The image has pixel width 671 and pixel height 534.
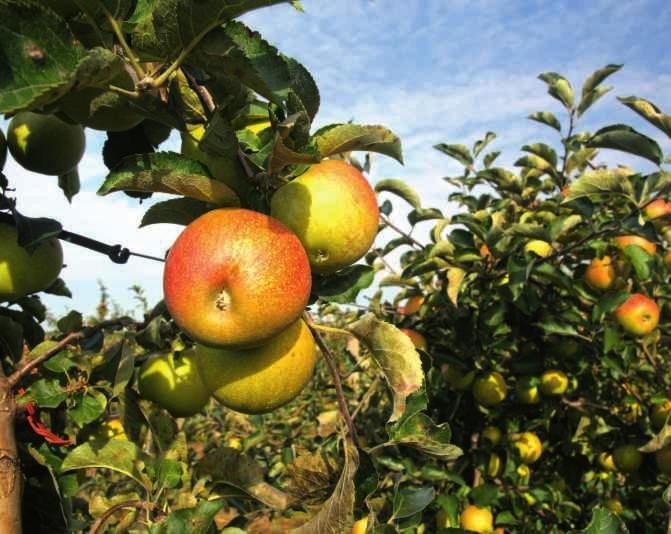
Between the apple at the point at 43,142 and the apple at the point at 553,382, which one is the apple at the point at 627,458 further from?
the apple at the point at 43,142

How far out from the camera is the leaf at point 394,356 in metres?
0.84

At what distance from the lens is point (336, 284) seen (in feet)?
3.34

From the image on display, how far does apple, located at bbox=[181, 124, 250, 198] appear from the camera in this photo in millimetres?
897

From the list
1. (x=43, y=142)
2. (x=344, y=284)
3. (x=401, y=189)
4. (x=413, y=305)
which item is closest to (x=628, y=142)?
(x=401, y=189)

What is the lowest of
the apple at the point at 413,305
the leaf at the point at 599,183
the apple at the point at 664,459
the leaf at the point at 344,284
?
the apple at the point at 664,459

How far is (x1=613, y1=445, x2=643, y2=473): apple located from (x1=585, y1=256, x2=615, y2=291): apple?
30.3 inches

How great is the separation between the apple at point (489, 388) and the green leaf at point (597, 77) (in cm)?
140

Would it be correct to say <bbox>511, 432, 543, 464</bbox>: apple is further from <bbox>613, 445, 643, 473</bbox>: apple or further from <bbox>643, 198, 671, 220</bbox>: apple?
<bbox>643, 198, 671, 220</bbox>: apple

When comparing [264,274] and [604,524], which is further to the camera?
[604,524]

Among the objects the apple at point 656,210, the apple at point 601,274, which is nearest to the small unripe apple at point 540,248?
the apple at point 601,274

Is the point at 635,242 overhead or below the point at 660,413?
overhead

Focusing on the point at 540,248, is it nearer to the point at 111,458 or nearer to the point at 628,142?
the point at 628,142

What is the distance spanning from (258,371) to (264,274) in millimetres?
193

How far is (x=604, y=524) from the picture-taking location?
1.01m
